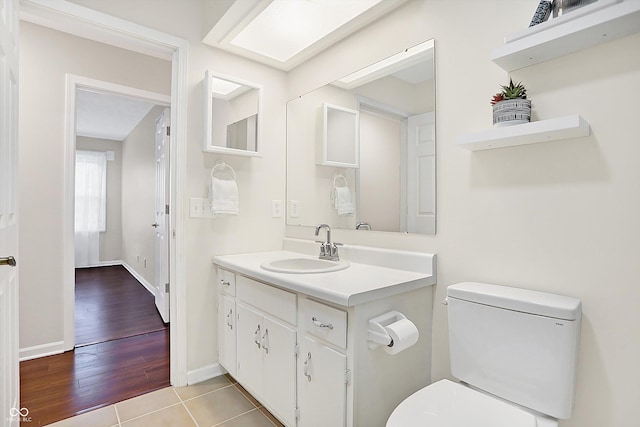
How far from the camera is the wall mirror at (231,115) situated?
2010 mm

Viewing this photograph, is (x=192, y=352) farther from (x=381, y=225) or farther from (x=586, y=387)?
(x=586, y=387)

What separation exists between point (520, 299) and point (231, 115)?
187cm

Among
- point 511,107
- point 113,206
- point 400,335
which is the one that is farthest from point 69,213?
point 113,206

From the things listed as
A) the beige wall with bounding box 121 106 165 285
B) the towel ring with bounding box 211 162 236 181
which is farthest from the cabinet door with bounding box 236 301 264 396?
the beige wall with bounding box 121 106 165 285

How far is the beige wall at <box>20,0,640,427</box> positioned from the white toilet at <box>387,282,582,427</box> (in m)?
0.12

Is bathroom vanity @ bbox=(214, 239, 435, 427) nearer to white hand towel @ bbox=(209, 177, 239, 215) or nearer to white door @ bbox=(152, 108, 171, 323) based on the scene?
white hand towel @ bbox=(209, 177, 239, 215)

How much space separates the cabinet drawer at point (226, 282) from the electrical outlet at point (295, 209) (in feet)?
2.12

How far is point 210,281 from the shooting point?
6.97 feet

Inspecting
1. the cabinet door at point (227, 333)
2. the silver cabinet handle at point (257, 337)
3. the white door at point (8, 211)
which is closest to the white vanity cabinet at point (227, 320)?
the cabinet door at point (227, 333)

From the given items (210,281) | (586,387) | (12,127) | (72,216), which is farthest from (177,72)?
(586,387)

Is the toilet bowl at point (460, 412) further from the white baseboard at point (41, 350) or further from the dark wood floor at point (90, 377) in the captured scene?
the white baseboard at point (41, 350)

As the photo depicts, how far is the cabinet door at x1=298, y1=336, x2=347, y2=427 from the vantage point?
1244 millimetres

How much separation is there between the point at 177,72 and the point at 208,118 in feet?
1.14

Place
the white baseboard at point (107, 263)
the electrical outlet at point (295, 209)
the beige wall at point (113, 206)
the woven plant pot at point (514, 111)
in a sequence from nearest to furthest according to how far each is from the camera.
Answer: the woven plant pot at point (514, 111), the electrical outlet at point (295, 209), the white baseboard at point (107, 263), the beige wall at point (113, 206)
